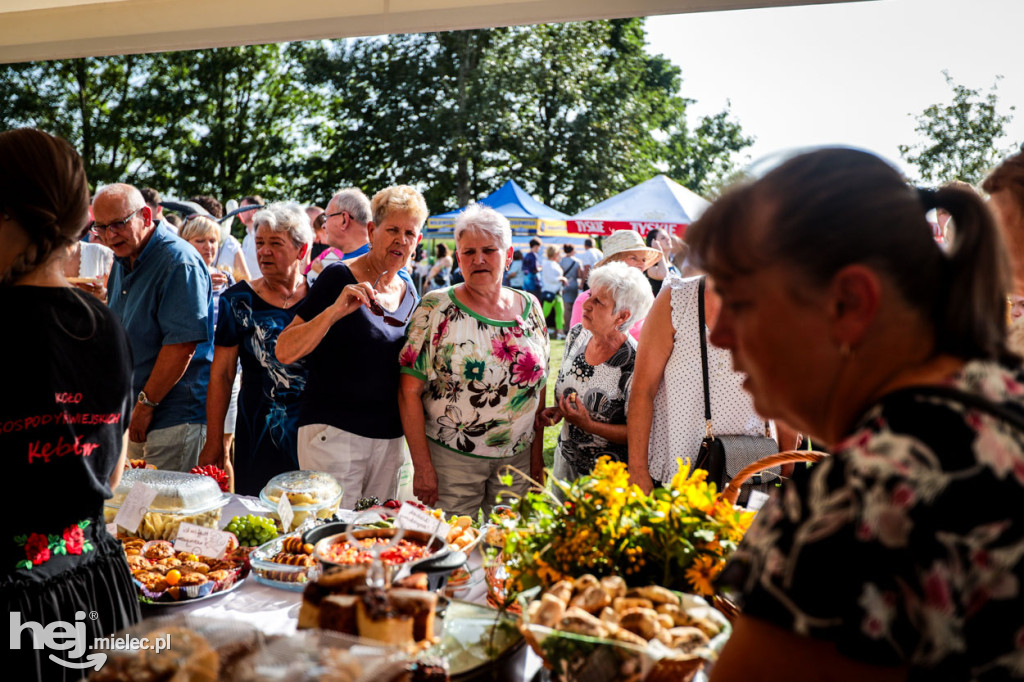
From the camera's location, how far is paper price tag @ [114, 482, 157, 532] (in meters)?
2.12

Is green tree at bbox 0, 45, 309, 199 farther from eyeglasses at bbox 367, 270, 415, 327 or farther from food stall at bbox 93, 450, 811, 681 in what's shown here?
food stall at bbox 93, 450, 811, 681

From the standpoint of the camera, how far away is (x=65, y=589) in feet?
4.79

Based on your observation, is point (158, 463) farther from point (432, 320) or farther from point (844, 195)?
point (844, 195)

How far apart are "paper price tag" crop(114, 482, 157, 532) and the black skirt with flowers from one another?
0.55 metres

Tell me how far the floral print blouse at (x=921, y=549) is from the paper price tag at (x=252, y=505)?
211 cm

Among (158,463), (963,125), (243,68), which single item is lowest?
(158,463)

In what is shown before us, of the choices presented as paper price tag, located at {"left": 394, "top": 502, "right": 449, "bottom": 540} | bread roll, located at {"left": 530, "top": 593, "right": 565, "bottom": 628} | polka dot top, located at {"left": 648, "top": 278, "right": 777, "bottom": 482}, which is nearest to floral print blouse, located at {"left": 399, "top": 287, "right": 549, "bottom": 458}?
polka dot top, located at {"left": 648, "top": 278, "right": 777, "bottom": 482}

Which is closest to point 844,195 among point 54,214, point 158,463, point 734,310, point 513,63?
point 734,310

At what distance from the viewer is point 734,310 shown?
2.94ft

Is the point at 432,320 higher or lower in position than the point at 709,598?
higher

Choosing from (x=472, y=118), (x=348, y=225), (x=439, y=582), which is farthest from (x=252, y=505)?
(x=472, y=118)

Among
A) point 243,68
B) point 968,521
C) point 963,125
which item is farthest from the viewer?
point 243,68

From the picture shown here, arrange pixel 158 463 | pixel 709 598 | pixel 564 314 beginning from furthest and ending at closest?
pixel 564 314 < pixel 158 463 < pixel 709 598

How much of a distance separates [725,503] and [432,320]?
1570mm
